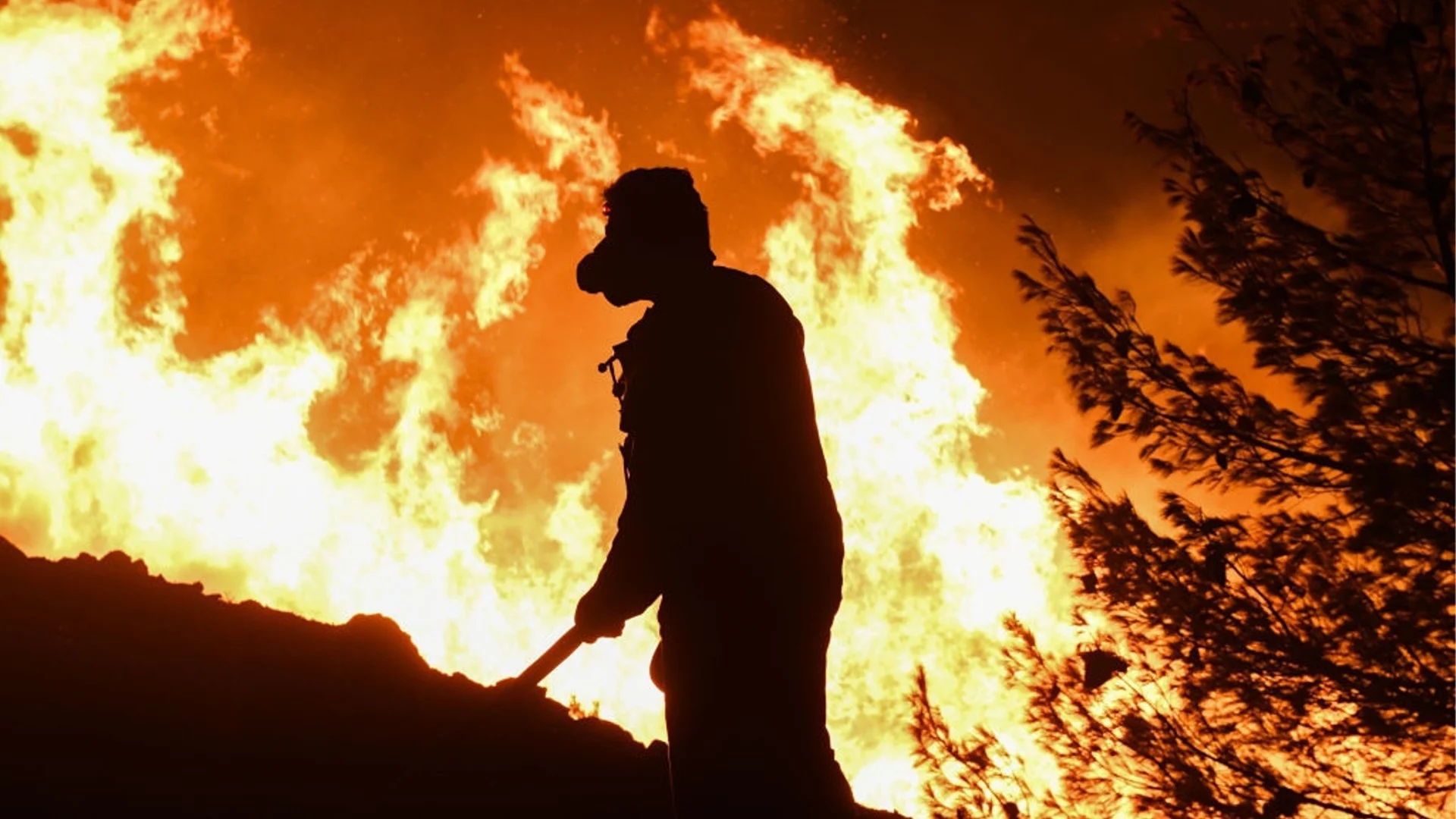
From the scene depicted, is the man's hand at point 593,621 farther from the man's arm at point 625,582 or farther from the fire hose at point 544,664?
the fire hose at point 544,664

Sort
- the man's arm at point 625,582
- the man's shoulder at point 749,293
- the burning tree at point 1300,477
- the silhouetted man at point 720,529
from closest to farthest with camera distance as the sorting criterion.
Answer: the silhouetted man at point 720,529
the man's arm at point 625,582
the man's shoulder at point 749,293
the burning tree at point 1300,477

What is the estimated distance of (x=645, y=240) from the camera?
2.54 m

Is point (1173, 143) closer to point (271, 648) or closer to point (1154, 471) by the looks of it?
point (1154, 471)

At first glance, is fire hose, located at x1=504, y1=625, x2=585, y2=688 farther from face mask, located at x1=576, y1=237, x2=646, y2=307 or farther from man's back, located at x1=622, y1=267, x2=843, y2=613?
face mask, located at x1=576, y1=237, x2=646, y2=307

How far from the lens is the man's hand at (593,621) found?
2328 millimetres

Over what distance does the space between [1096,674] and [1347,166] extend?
3.74 m

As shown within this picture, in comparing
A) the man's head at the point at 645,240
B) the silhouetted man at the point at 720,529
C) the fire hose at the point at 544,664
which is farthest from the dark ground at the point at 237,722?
the man's head at the point at 645,240

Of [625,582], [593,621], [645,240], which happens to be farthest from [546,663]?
[645,240]

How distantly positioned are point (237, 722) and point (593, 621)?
10.4m

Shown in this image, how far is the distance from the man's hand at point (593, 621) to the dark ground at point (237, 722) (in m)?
3.36

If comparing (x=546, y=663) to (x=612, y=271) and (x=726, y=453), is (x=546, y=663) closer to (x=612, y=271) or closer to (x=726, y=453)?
(x=726, y=453)

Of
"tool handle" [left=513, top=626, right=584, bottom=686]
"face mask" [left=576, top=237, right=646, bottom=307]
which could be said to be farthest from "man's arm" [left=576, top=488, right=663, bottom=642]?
"face mask" [left=576, top=237, right=646, bottom=307]

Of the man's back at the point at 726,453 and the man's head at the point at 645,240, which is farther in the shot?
the man's head at the point at 645,240

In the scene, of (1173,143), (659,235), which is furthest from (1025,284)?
(659,235)
